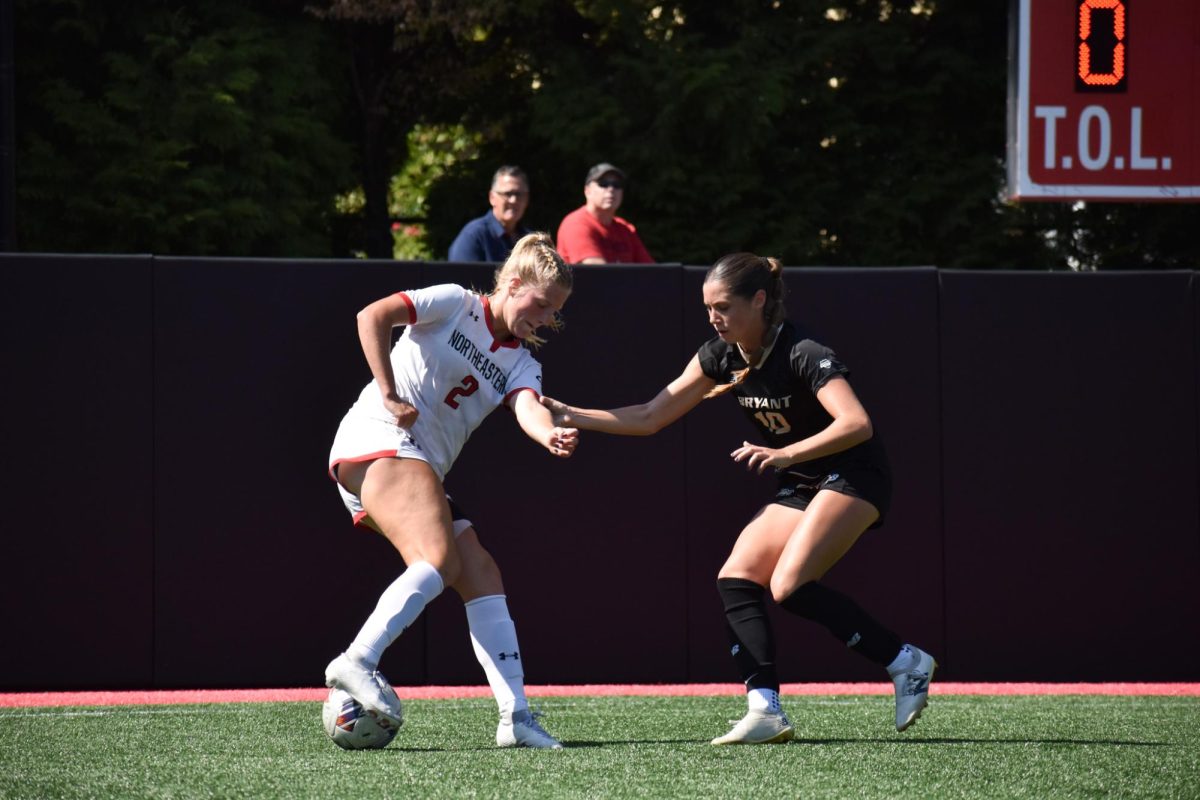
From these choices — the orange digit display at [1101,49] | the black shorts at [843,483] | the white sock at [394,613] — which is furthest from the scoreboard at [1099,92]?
the white sock at [394,613]

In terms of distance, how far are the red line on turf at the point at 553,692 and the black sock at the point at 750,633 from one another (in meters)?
2.24

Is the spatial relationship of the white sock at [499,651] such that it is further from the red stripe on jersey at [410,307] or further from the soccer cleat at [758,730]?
the red stripe on jersey at [410,307]

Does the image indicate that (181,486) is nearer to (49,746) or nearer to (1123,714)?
(49,746)

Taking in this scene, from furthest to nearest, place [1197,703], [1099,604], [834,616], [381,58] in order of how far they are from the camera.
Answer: [381,58]
[1099,604]
[1197,703]
[834,616]

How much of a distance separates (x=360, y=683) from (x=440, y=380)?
102cm

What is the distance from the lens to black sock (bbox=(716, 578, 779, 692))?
5.32m

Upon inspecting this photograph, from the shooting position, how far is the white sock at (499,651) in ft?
17.1

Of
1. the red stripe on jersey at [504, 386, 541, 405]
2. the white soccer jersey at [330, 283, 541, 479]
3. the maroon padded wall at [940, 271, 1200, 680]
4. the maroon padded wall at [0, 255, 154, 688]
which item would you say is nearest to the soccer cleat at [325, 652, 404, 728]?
the white soccer jersey at [330, 283, 541, 479]

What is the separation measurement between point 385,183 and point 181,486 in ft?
19.3

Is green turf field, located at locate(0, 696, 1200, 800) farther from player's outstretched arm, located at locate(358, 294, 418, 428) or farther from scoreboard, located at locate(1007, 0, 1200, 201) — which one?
scoreboard, located at locate(1007, 0, 1200, 201)

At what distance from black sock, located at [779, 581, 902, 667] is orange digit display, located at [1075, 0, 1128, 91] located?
17.1 feet

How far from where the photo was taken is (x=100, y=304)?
779 cm

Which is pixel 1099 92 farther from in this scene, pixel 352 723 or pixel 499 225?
pixel 352 723

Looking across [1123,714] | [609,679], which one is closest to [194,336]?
[609,679]
